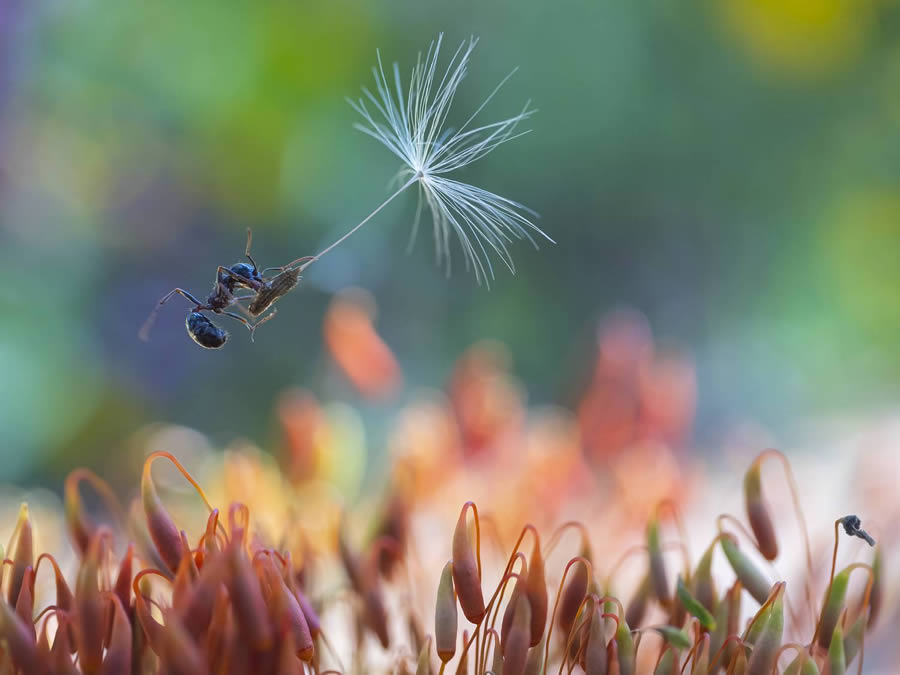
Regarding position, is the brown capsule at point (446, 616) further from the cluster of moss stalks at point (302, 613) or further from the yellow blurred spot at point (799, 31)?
the yellow blurred spot at point (799, 31)

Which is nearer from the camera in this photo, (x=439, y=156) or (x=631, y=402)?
(x=439, y=156)

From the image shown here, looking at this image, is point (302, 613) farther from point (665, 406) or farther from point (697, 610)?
point (665, 406)

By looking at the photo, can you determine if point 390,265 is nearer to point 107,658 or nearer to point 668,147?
point 668,147

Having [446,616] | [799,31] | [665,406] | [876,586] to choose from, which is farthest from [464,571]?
[799,31]

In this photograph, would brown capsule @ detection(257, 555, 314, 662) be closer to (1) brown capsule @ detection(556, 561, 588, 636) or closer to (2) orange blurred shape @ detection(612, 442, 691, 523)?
(1) brown capsule @ detection(556, 561, 588, 636)

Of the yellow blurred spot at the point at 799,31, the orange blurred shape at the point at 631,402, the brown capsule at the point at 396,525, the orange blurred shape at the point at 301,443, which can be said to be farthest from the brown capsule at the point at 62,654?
the yellow blurred spot at the point at 799,31

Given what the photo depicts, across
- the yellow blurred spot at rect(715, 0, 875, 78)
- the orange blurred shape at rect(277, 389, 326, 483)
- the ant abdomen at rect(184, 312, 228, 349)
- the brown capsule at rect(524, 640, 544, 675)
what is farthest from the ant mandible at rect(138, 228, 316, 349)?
the yellow blurred spot at rect(715, 0, 875, 78)

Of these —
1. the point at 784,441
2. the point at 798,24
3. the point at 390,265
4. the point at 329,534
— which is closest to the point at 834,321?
the point at 784,441
